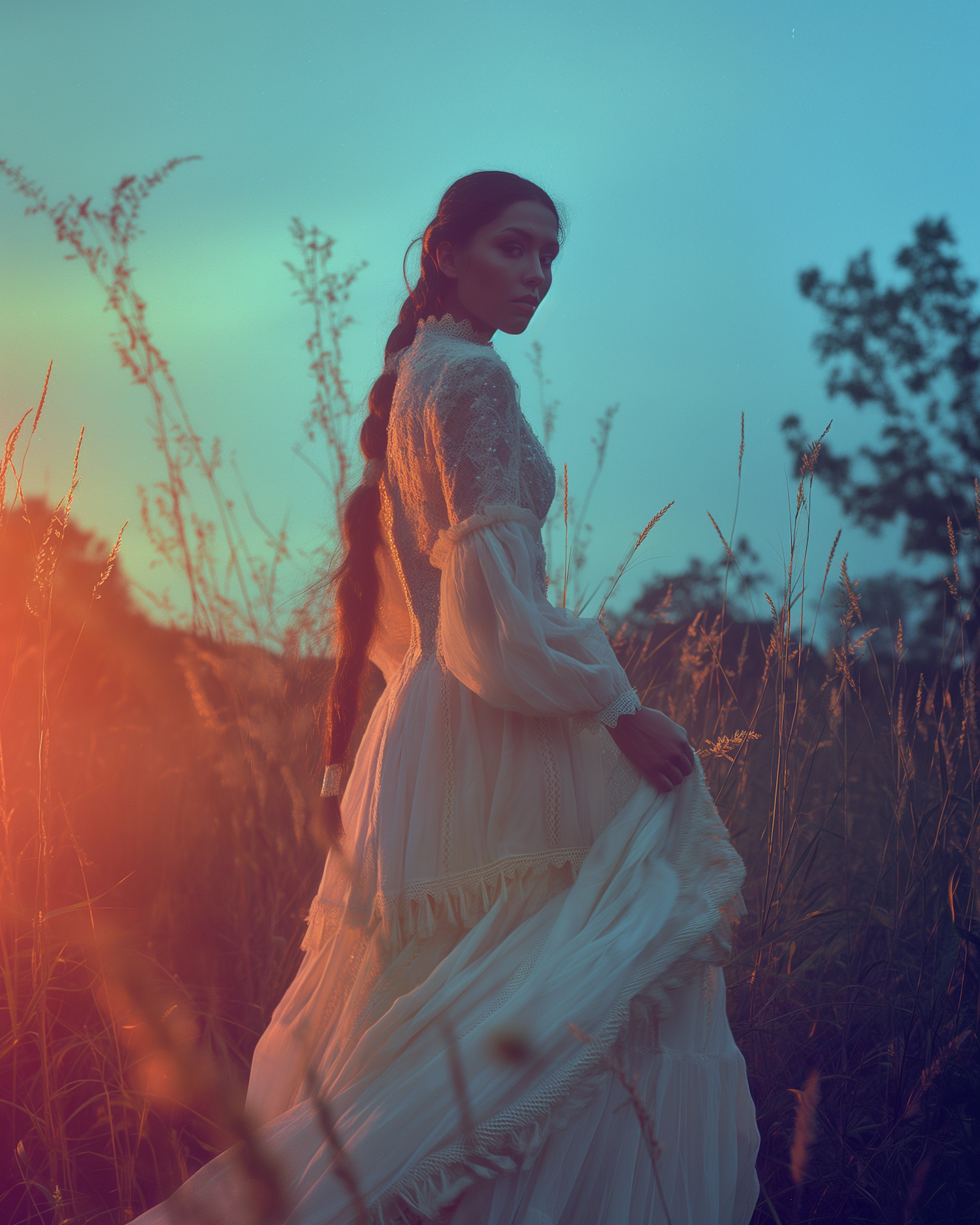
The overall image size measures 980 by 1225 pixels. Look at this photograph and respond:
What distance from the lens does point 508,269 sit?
1.36m

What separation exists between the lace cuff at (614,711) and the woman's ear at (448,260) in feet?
2.54

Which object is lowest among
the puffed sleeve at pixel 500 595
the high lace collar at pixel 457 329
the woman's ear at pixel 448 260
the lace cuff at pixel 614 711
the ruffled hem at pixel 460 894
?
the ruffled hem at pixel 460 894

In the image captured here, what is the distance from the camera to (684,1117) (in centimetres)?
100

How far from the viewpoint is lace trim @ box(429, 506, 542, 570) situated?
3.75 feet

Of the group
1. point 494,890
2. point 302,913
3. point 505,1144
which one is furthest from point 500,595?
point 302,913

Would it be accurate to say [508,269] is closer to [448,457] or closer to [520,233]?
[520,233]

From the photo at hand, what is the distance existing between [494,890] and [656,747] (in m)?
0.28

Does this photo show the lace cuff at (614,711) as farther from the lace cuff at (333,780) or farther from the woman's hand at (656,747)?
the lace cuff at (333,780)

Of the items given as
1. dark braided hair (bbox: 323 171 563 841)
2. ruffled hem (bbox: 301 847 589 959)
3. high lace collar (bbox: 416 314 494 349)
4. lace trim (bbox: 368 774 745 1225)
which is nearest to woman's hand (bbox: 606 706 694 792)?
ruffled hem (bbox: 301 847 589 959)

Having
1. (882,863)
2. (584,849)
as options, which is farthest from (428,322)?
(882,863)

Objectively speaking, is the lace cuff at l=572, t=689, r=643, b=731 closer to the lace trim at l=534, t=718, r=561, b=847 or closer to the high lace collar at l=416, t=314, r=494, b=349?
the lace trim at l=534, t=718, r=561, b=847

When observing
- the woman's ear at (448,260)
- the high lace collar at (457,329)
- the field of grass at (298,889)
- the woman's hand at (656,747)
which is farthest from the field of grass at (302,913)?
the woman's ear at (448,260)

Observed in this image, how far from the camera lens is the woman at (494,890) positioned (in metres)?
0.91

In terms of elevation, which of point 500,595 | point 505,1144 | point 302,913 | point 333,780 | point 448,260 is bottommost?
point 505,1144
